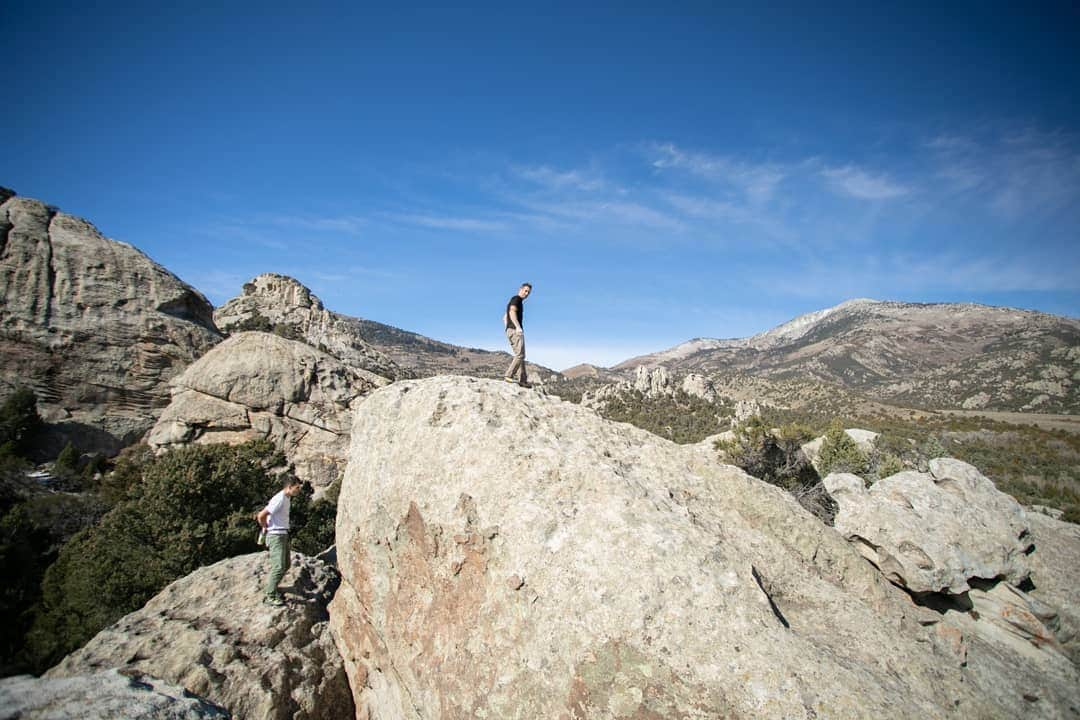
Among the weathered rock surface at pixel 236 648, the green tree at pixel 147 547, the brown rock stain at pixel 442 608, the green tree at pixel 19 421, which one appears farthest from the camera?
the green tree at pixel 19 421

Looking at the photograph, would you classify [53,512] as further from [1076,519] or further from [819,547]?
[1076,519]

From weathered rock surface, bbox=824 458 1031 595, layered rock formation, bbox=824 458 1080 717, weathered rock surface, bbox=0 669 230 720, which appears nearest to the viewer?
weathered rock surface, bbox=0 669 230 720

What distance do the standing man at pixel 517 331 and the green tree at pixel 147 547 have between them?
16.5 m

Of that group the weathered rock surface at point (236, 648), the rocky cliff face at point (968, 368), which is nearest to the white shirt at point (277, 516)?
the weathered rock surface at point (236, 648)

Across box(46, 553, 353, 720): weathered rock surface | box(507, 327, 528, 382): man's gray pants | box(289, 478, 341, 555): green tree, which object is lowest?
box(289, 478, 341, 555): green tree

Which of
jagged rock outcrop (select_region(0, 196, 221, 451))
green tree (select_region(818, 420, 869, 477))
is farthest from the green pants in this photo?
jagged rock outcrop (select_region(0, 196, 221, 451))

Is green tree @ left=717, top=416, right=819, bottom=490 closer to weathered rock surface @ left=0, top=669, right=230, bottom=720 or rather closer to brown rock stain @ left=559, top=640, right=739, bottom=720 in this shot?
brown rock stain @ left=559, top=640, right=739, bottom=720

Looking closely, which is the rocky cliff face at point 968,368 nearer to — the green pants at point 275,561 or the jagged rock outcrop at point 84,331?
the jagged rock outcrop at point 84,331

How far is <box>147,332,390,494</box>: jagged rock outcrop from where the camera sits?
36.0 metres

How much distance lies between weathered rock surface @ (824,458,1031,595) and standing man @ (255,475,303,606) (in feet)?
40.2

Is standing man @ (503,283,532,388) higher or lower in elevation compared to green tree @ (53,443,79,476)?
higher

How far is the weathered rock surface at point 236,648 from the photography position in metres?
7.00

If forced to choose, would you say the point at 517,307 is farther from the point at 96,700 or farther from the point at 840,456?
the point at 840,456

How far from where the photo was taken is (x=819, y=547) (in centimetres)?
785
